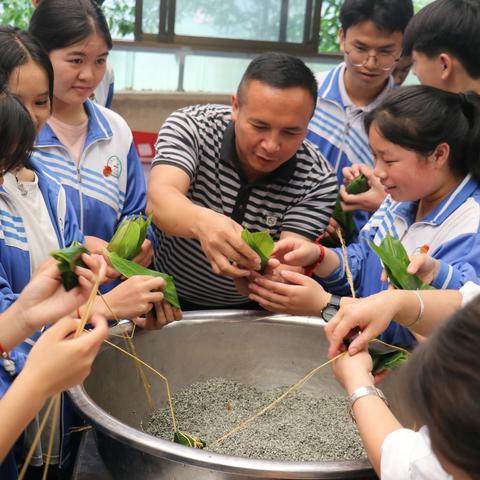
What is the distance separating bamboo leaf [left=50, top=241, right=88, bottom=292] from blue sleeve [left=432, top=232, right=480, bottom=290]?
0.78 metres

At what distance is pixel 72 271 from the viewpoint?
150 cm

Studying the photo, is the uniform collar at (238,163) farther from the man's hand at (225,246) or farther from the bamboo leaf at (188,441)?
the bamboo leaf at (188,441)

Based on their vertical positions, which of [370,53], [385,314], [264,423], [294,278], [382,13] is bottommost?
[264,423]

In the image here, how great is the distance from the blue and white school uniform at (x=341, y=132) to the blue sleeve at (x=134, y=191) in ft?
2.27

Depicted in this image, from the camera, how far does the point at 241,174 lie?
7.01 feet

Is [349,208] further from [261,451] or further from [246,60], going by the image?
[246,60]

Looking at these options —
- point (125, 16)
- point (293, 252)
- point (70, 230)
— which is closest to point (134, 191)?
point (70, 230)

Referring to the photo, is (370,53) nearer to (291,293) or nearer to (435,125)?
(435,125)

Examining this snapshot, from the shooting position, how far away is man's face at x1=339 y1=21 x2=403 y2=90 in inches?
104

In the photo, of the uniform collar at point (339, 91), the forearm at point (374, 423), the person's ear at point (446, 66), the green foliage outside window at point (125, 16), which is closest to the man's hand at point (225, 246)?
the forearm at point (374, 423)

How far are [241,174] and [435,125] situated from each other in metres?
0.56

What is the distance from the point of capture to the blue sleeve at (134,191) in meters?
2.27

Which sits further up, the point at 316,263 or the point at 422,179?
the point at 422,179

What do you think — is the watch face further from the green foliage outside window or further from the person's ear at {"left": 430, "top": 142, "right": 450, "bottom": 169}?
the green foliage outside window
